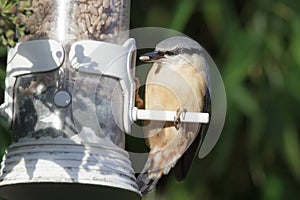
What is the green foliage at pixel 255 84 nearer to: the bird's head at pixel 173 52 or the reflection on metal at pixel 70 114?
the bird's head at pixel 173 52

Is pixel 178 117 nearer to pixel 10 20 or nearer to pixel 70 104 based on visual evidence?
pixel 70 104

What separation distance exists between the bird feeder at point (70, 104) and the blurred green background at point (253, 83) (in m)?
1.09

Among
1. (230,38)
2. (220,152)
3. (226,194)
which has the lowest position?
(226,194)

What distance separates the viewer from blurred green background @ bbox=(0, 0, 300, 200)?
3.40 m

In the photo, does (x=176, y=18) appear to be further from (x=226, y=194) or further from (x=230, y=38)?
(x=226, y=194)

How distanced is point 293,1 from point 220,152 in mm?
542

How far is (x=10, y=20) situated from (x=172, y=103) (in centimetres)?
68

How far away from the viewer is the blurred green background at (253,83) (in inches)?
134

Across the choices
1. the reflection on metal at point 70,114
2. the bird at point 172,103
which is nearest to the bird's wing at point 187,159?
the bird at point 172,103

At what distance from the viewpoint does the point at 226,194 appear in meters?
3.84

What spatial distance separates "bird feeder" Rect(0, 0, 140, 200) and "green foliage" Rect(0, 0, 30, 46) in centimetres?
35

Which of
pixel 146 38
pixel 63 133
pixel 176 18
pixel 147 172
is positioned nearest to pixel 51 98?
pixel 63 133

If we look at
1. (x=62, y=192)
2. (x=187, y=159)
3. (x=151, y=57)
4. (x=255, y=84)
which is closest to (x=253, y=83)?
(x=255, y=84)

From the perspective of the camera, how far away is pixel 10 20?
1749 millimetres
